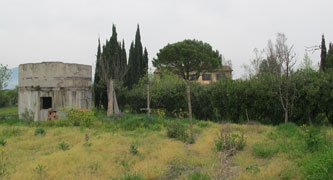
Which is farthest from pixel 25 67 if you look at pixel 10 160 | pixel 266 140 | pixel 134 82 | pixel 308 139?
pixel 308 139

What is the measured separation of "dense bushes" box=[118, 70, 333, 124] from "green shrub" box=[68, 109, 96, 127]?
214 inches

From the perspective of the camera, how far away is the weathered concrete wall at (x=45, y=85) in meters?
14.7

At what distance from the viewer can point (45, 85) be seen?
1473 centimetres

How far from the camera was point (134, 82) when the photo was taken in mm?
20719

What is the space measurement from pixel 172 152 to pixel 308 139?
3.16 m

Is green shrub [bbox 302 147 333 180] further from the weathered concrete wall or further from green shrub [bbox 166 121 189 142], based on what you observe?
the weathered concrete wall

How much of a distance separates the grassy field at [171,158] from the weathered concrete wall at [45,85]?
6730 millimetres

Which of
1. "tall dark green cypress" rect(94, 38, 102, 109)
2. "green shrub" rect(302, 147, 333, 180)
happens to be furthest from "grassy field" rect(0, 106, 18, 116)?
"green shrub" rect(302, 147, 333, 180)

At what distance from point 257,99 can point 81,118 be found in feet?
27.8

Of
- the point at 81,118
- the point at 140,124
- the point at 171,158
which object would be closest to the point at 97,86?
the point at 81,118

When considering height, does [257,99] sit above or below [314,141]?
above

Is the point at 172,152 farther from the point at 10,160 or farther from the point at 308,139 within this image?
the point at 10,160

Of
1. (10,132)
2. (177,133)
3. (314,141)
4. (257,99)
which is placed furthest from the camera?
(257,99)

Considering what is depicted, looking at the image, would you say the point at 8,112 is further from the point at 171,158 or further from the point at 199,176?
the point at 199,176
